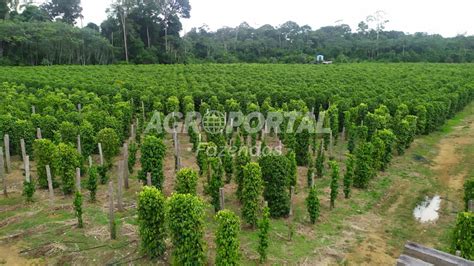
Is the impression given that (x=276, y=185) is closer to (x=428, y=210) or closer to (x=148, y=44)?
(x=428, y=210)

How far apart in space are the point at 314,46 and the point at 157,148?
260ft

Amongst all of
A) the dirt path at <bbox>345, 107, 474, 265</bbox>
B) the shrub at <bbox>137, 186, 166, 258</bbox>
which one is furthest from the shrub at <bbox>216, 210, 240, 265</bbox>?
the dirt path at <bbox>345, 107, 474, 265</bbox>

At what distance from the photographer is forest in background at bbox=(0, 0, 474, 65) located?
54.6 metres

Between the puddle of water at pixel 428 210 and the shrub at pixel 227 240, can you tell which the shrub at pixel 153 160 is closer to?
the shrub at pixel 227 240

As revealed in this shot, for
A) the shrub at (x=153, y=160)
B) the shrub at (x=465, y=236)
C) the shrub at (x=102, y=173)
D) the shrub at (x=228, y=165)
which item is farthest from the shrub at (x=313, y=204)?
the shrub at (x=102, y=173)

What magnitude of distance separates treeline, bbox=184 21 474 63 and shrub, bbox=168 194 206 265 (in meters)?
59.1

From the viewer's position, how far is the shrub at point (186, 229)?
28.6ft

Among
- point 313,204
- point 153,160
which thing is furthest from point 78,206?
point 313,204

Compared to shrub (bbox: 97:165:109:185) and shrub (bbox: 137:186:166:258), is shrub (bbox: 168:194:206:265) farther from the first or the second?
shrub (bbox: 97:165:109:185)

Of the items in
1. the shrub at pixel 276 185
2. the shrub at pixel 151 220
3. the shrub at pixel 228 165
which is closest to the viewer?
the shrub at pixel 151 220

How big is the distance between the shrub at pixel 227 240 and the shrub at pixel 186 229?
0.43 metres

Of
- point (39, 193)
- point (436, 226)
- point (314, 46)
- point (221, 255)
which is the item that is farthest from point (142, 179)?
point (314, 46)

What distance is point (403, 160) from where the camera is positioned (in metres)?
17.9

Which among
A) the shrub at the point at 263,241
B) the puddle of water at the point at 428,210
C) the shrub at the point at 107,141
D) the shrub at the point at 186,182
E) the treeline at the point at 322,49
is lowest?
the puddle of water at the point at 428,210
